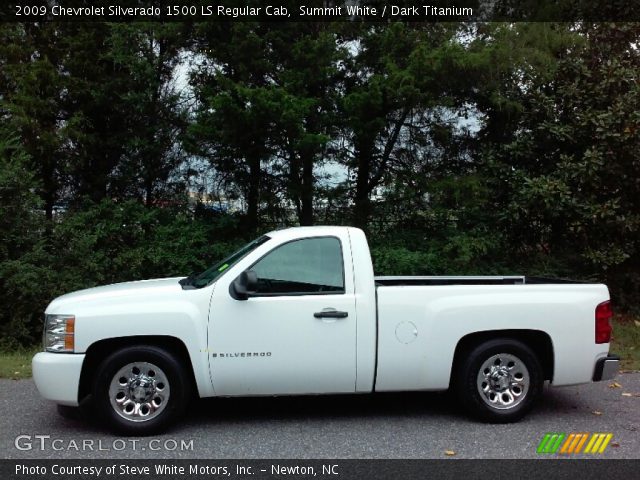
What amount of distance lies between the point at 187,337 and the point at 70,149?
835 cm

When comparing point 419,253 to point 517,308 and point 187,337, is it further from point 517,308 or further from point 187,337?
point 187,337

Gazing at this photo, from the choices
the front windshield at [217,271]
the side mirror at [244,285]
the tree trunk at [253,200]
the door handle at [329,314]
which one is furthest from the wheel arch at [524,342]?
the tree trunk at [253,200]

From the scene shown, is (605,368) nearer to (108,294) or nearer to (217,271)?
(217,271)

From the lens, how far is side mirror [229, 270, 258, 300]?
5.17m

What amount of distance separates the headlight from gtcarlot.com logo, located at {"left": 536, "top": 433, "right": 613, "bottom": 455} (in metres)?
3.92

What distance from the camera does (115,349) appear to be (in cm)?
534

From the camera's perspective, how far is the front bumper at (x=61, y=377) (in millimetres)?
5141

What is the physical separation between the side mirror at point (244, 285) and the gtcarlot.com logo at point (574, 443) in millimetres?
2652

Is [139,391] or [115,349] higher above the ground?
[115,349]

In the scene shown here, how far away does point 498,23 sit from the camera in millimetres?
11352

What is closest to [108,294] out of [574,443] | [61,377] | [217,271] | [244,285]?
[61,377]

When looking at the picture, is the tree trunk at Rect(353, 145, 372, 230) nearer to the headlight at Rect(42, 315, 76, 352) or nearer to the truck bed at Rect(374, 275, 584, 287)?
the truck bed at Rect(374, 275, 584, 287)

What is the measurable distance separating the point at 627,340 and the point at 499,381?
16.4 feet

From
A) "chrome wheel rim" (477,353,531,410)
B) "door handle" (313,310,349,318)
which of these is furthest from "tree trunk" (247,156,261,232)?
"chrome wheel rim" (477,353,531,410)
